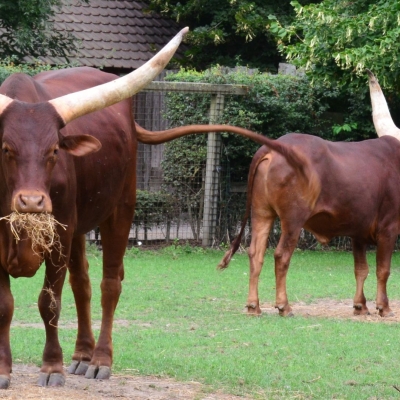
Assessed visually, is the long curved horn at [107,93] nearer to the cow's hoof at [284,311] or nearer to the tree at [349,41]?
the cow's hoof at [284,311]

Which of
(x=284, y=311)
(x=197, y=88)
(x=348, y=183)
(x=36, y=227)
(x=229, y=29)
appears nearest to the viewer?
(x=36, y=227)

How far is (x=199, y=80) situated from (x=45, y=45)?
14.2 ft

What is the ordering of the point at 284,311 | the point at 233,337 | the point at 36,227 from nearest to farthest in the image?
the point at 36,227 < the point at 233,337 < the point at 284,311

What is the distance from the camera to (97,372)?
6.88 meters

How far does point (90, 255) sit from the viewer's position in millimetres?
15789

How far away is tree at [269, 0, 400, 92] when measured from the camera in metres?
14.9

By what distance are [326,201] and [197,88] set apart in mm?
6128

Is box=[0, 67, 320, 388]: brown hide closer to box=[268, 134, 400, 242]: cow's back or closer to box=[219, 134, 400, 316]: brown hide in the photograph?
box=[219, 134, 400, 316]: brown hide

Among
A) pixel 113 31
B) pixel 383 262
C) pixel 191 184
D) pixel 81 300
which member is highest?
pixel 113 31

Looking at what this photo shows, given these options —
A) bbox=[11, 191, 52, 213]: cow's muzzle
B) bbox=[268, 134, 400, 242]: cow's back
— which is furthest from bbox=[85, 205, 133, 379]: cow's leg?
bbox=[268, 134, 400, 242]: cow's back

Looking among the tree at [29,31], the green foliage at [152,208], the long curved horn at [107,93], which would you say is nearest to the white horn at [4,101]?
the long curved horn at [107,93]

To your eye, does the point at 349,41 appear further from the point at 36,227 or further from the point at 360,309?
the point at 36,227

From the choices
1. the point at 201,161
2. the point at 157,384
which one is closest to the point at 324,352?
the point at 157,384

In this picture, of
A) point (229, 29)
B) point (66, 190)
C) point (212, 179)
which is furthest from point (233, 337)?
point (229, 29)
